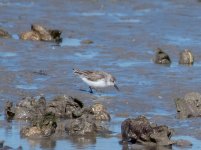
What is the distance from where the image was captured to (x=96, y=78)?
53.5 feet

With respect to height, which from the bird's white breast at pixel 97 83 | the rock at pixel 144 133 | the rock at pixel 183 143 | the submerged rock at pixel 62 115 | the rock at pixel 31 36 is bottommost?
the rock at pixel 183 143

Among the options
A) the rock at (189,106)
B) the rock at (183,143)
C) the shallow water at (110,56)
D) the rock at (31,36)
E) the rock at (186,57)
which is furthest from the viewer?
the rock at (31,36)

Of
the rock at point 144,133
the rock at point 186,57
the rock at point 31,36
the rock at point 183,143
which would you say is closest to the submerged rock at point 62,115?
the rock at point 144,133

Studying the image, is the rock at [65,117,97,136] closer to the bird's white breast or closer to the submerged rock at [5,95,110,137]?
the submerged rock at [5,95,110,137]

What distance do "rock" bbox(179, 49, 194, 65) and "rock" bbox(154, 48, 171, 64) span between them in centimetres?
26

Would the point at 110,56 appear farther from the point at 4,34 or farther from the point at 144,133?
the point at 144,133

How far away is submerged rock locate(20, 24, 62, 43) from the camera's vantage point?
65.5 feet

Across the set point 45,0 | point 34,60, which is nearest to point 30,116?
point 34,60

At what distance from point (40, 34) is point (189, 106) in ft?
21.4

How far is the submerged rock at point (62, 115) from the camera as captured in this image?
42.9 ft

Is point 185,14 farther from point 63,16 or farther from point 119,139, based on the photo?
point 119,139

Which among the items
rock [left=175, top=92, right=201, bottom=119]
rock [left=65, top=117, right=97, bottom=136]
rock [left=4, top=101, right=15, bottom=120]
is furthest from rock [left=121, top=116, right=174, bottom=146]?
rock [left=4, top=101, right=15, bottom=120]

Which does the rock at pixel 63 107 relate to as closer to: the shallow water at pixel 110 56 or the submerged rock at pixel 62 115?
the submerged rock at pixel 62 115

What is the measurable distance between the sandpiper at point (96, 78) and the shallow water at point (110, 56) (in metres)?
0.17
